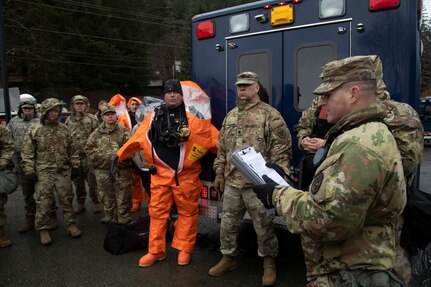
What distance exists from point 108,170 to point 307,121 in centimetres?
315

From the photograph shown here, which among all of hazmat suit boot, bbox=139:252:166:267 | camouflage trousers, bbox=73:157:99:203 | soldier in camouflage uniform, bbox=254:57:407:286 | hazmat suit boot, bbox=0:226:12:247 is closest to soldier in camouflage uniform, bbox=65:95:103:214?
camouflage trousers, bbox=73:157:99:203

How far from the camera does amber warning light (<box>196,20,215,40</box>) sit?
4.75 metres

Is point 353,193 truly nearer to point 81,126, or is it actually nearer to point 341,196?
point 341,196

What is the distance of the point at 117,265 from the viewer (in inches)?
181

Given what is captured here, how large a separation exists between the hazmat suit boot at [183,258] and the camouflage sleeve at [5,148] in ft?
8.75

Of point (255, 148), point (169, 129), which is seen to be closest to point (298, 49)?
point (255, 148)

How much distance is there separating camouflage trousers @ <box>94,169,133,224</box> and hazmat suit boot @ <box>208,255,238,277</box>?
1.89 meters

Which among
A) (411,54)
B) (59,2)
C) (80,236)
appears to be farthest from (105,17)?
(411,54)

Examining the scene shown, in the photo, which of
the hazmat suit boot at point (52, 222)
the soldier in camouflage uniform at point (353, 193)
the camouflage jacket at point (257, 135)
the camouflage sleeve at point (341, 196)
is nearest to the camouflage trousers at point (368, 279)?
the soldier in camouflage uniform at point (353, 193)

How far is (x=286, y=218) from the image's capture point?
6.16 ft

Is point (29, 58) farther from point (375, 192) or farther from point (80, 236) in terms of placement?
point (375, 192)

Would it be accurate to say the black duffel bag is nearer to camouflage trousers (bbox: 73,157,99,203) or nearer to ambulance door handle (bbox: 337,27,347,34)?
camouflage trousers (bbox: 73,157,99,203)

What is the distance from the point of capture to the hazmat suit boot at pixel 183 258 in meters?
4.52

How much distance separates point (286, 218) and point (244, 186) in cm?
204
